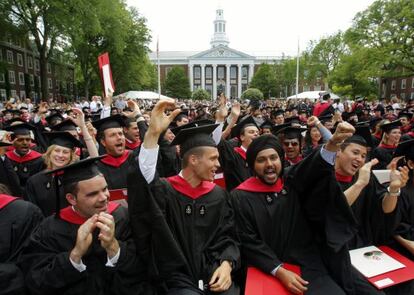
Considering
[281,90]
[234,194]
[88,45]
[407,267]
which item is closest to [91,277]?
[234,194]

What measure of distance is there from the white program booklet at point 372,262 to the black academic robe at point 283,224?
32 cm

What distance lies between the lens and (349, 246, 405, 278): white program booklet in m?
2.81

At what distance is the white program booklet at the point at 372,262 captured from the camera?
281 cm

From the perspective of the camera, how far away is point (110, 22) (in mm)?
30594

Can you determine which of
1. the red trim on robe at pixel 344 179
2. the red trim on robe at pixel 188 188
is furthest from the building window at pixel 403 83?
the red trim on robe at pixel 188 188

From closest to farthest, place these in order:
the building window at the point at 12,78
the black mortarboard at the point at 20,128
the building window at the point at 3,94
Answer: the black mortarboard at the point at 20,128 < the building window at the point at 3,94 < the building window at the point at 12,78

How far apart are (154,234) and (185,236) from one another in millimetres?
391

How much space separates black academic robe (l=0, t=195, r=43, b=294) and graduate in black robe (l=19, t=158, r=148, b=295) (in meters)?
0.08

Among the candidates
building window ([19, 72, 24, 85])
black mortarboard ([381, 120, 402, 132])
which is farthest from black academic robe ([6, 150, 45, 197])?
building window ([19, 72, 24, 85])

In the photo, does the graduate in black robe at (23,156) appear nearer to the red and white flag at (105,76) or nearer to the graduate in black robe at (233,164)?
the red and white flag at (105,76)

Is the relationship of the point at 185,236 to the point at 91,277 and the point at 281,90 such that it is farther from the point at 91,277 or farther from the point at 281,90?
the point at 281,90

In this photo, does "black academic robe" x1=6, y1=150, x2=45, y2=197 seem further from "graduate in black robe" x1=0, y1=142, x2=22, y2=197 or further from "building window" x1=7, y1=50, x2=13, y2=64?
"building window" x1=7, y1=50, x2=13, y2=64

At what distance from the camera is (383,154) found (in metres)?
6.19

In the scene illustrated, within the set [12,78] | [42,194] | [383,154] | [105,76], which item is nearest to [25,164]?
[42,194]
